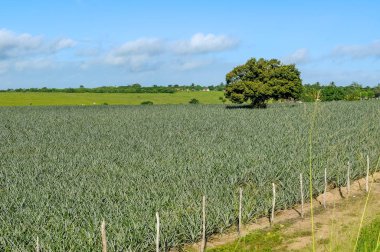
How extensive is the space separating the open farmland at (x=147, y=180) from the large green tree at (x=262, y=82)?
32269 mm

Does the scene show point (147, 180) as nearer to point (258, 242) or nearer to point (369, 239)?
point (258, 242)

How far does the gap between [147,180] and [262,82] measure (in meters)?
51.5

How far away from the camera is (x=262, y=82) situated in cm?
6700

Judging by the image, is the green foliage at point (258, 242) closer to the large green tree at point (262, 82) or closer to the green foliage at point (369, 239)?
the green foliage at point (369, 239)

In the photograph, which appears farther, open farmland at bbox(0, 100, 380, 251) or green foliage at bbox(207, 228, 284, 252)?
green foliage at bbox(207, 228, 284, 252)

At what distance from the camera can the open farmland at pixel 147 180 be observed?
1177 cm

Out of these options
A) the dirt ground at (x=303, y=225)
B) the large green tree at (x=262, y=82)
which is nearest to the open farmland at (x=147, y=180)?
the dirt ground at (x=303, y=225)

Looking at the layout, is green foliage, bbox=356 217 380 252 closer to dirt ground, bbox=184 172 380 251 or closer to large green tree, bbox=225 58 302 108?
dirt ground, bbox=184 172 380 251

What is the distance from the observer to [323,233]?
14.4m

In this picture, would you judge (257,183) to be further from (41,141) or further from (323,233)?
(41,141)

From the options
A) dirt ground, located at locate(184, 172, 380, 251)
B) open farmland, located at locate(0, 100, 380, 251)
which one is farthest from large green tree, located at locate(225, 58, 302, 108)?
dirt ground, located at locate(184, 172, 380, 251)

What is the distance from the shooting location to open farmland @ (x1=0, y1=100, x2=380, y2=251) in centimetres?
1177

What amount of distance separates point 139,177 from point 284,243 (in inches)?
279

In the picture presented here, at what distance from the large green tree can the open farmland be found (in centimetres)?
3227
